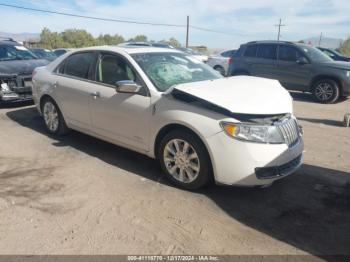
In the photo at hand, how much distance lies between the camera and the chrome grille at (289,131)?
12.7 ft

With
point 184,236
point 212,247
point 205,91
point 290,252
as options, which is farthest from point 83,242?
point 205,91

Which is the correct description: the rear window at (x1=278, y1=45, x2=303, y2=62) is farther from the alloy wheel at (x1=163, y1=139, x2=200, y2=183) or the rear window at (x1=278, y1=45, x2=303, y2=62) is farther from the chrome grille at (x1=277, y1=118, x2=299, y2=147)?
the alloy wheel at (x1=163, y1=139, x2=200, y2=183)

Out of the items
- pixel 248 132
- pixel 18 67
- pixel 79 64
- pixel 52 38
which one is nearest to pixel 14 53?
pixel 18 67

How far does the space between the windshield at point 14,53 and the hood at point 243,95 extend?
6.84 m

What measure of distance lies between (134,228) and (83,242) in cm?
49

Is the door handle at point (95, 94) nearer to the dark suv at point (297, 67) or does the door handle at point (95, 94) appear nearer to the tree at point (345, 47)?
the dark suv at point (297, 67)

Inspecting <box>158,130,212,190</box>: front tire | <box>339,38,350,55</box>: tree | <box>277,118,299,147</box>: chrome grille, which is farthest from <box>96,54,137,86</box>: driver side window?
<box>339,38,350,55</box>: tree

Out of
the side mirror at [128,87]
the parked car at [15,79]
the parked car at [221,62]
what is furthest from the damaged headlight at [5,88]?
the parked car at [221,62]

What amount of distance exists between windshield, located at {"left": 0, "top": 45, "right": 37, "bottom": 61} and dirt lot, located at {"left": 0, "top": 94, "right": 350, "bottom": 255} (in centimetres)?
476

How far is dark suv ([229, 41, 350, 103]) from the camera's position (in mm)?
10406

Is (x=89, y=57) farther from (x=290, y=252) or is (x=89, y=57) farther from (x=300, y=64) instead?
(x=300, y=64)

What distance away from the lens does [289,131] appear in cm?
400

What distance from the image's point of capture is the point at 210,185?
4258mm

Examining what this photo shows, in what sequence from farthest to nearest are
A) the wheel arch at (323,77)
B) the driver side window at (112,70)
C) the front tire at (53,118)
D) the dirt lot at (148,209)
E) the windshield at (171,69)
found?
the wheel arch at (323,77) < the front tire at (53,118) < the driver side window at (112,70) < the windshield at (171,69) < the dirt lot at (148,209)
